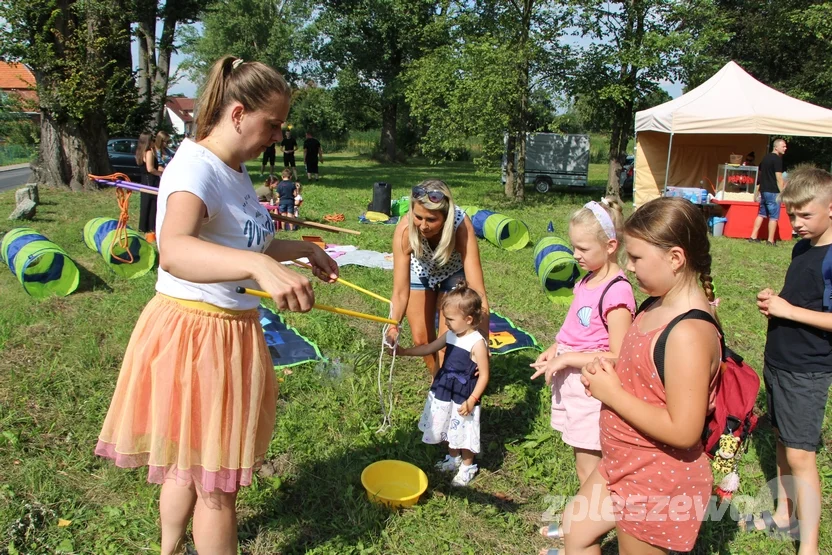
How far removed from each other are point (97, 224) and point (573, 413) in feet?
22.4

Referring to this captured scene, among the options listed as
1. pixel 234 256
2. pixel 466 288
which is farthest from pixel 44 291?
pixel 234 256

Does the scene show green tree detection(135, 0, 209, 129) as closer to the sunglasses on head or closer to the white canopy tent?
the white canopy tent

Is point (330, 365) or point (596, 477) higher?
point (596, 477)

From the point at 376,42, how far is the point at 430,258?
94.4ft

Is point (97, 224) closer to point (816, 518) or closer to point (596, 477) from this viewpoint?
point (596, 477)

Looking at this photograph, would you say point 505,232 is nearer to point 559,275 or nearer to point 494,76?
point 559,275

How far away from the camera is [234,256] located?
161cm

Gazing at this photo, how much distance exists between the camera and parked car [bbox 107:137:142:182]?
15297 mm

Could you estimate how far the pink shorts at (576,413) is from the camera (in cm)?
268

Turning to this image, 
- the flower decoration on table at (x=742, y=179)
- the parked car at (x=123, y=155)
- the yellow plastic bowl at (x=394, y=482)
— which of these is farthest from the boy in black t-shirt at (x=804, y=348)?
the parked car at (x=123, y=155)

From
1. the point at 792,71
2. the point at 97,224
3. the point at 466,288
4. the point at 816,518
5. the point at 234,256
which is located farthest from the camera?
the point at 792,71

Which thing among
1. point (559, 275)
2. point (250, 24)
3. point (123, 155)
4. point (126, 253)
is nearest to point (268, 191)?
point (126, 253)

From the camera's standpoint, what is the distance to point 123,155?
1563 cm

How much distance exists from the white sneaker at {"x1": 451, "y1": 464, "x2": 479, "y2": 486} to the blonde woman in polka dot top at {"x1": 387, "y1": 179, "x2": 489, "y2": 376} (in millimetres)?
761
